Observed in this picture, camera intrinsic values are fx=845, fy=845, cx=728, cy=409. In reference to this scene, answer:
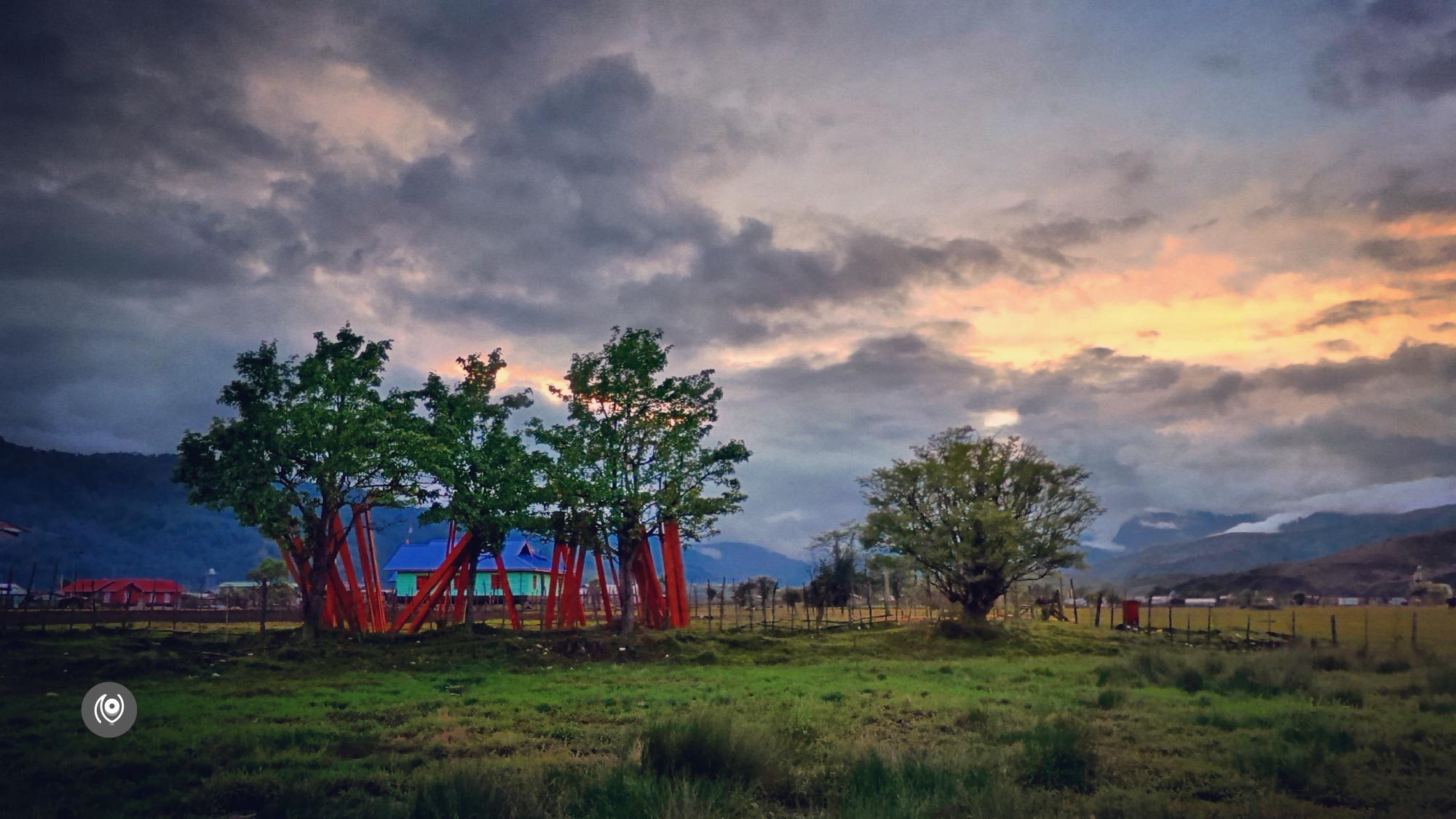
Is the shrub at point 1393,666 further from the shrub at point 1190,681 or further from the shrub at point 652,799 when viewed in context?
the shrub at point 652,799

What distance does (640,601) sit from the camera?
43.2 m

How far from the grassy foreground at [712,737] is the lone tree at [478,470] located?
7.58 meters

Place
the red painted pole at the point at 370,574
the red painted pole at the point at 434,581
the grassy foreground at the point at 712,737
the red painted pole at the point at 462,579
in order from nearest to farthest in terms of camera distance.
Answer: the grassy foreground at the point at 712,737
the red painted pole at the point at 370,574
the red painted pole at the point at 434,581
the red painted pole at the point at 462,579

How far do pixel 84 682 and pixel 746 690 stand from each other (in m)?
16.4

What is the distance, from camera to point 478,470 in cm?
3556

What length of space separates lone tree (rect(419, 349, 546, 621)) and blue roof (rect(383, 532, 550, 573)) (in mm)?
52468

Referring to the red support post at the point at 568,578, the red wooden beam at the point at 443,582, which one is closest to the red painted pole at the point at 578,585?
the red support post at the point at 568,578

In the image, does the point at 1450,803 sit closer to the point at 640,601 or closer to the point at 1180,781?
the point at 1180,781

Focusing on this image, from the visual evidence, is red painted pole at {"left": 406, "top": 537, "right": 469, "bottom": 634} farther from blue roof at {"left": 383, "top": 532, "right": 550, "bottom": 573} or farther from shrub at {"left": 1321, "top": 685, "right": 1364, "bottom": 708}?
blue roof at {"left": 383, "top": 532, "right": 550, "bottom": 573}

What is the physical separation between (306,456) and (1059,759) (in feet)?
90.0

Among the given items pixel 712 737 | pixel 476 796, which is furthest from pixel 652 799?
pixel 712 737

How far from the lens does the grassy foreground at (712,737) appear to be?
31.8 feet

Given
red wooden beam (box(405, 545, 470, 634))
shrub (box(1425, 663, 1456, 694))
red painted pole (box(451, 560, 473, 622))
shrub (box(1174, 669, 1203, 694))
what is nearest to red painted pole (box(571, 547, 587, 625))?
red painted pole (box(451, 560, 473, 622))

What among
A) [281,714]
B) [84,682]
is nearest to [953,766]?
[281,714]
